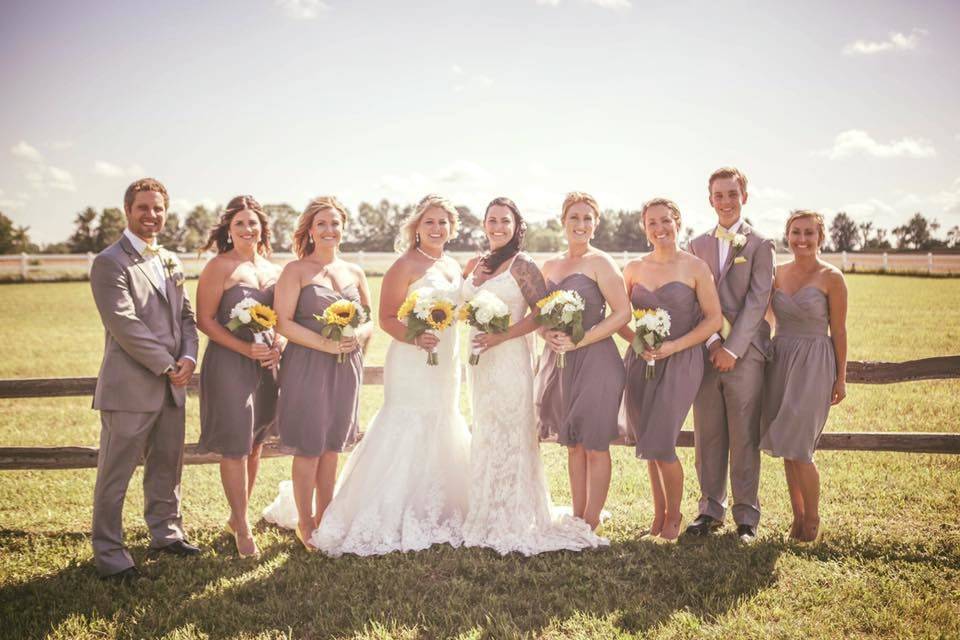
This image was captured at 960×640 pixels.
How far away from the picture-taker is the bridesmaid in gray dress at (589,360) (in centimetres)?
548

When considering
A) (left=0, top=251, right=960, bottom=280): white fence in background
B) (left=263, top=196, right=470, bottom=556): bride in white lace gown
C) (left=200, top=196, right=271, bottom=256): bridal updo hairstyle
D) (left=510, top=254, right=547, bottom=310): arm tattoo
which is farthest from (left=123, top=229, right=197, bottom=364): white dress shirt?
(left=0, top=251, right=960, bottom=280): white fence in background

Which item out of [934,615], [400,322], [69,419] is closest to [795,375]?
[934,615]

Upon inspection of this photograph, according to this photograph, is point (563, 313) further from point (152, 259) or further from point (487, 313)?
point (152, 259)

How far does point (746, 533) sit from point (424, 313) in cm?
345

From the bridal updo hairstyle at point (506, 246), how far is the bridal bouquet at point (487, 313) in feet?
1.56

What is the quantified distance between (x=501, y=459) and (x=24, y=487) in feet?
19.4

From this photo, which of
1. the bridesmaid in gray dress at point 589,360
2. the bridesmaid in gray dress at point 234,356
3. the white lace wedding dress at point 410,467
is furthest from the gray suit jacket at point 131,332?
the bridesmaid in gray dress at point 589,360

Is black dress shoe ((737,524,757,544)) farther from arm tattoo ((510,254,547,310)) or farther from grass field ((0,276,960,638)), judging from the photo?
arm tattoo ((510,254,547,310))

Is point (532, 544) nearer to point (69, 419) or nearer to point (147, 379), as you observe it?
point (147, 379)

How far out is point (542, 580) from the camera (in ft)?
16.0

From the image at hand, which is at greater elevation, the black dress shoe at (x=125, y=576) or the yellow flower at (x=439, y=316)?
the yellow flower at (x=439, y=316)

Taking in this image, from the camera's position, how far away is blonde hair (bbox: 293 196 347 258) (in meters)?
5.63

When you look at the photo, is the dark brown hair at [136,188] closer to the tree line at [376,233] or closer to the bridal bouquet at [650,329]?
the bridal bouquet at [650,329]

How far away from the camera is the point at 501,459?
5.62m
